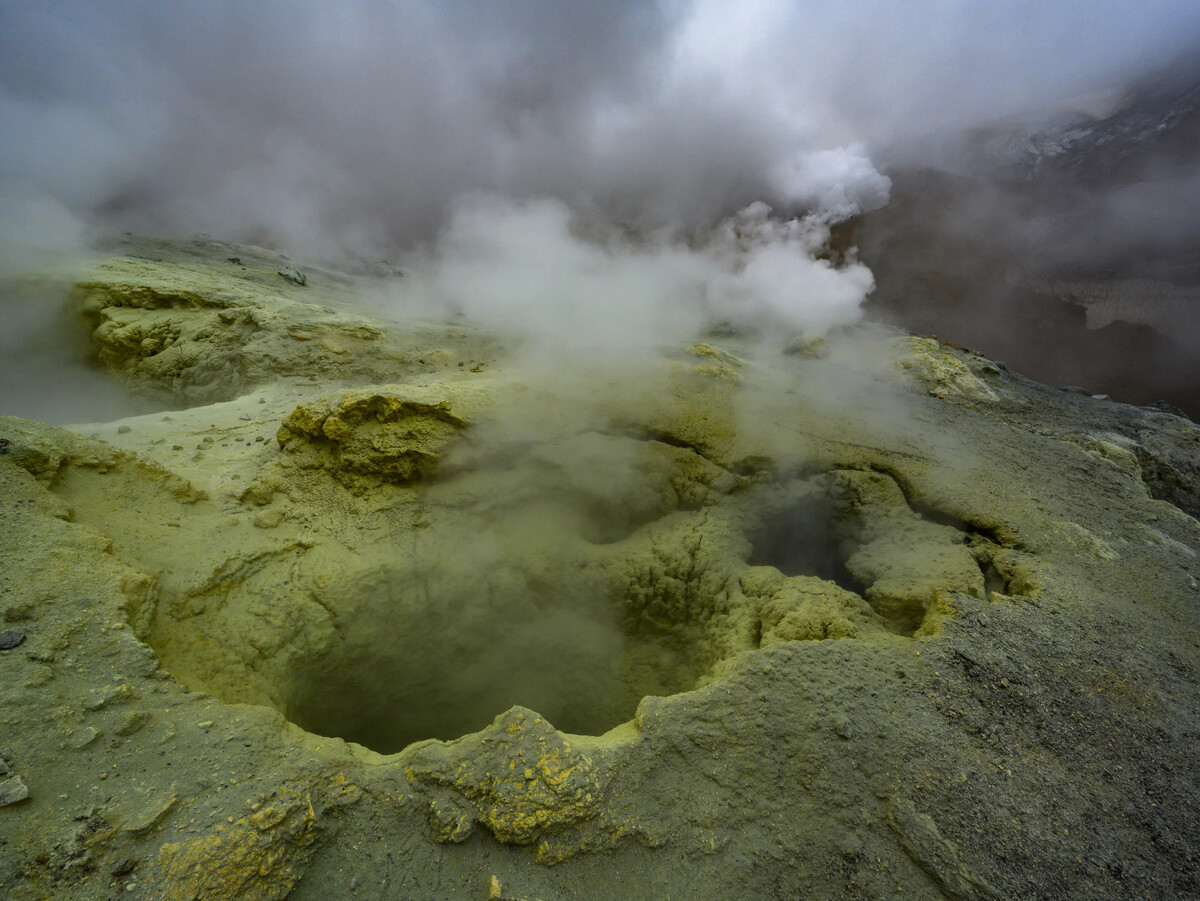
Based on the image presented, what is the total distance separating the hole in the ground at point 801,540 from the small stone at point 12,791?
114 inches

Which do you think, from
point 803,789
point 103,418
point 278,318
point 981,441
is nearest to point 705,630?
point 803,789

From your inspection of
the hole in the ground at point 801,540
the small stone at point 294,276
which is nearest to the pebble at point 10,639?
the hole in the ground at point 801,540

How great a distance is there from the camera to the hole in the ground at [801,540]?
2.92 m

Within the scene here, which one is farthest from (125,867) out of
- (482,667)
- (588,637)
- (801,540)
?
(801,540)

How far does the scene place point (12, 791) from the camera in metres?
1.16

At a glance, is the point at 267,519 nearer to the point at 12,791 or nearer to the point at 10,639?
the point at 10,639

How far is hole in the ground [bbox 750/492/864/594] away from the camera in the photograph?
9.59 ft

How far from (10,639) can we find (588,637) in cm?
247

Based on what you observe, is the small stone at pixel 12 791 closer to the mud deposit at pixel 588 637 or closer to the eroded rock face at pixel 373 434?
the mud deposit at pixel 588 637

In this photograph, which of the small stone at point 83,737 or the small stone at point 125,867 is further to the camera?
the small stone at point 83,737

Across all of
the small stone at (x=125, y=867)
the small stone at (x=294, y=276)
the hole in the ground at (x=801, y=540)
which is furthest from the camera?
the small stone at (x=294, y=276)

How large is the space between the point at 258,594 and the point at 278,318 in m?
3.48

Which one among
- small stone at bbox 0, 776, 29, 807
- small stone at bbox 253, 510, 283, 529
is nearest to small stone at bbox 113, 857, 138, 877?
small stone at bbox 0, 776, 29, 807

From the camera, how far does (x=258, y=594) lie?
2404 mm
